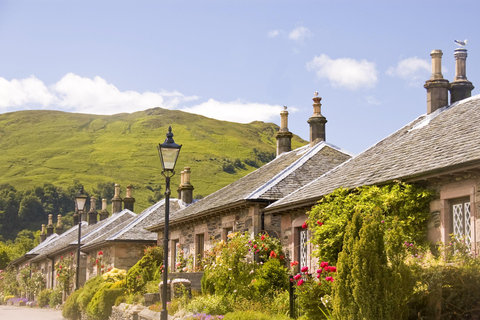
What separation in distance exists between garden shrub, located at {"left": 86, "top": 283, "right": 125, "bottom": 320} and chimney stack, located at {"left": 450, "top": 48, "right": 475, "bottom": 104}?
13.8 meters

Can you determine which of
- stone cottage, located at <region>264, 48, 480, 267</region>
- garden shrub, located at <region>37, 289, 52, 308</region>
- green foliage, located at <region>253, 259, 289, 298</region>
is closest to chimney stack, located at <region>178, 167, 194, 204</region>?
garden shrub, located at <region>37, 289, 52, 308</region>

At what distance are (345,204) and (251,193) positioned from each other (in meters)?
6.15

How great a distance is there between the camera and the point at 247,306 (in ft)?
54.5

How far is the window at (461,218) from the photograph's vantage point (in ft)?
42.2

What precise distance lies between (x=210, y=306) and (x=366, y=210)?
17.4ft

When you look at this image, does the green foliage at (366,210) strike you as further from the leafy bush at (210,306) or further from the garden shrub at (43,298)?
the garden shrub at (43,298)

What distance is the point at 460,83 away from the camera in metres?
19.2

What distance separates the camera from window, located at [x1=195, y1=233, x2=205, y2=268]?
2473 centimetres

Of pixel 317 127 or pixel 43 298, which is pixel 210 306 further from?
pixel 43 298

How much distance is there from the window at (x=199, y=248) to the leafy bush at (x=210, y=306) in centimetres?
692

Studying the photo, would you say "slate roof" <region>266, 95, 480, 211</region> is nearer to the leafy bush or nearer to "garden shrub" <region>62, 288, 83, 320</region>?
the leafy bush

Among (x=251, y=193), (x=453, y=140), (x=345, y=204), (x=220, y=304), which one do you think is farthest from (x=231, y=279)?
(x=453, y=140)

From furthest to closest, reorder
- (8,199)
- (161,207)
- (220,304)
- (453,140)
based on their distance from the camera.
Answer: (8,199)
(161,207)
(220,304)
(453,140)

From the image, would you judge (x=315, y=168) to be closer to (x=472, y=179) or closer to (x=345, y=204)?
(x=345, y=204)
